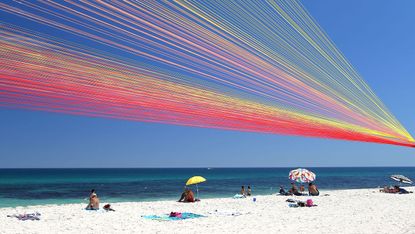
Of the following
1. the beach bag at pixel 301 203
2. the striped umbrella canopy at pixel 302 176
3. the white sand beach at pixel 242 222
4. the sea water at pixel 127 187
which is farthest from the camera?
the sea water at pixel 127 187

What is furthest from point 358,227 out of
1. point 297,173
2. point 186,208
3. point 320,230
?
point 297,173

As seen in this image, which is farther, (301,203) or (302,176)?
(302,176)

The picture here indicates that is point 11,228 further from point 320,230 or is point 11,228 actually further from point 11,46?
point 11,46

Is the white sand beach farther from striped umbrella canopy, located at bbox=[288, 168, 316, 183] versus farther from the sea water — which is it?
the sea water

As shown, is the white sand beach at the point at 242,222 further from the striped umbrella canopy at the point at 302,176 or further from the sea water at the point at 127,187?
the sea water at the point at 127,187

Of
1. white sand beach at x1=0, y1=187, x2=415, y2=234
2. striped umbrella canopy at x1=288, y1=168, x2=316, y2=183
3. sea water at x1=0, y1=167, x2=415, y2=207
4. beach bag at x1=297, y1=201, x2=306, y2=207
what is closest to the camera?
white sand beach at x1=0, y1=187, x2=415, y2=234

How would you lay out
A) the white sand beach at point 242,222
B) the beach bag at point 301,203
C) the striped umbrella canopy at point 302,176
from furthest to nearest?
the striped umbrella canopy at point 302,176, the beach bag at point 301,203, the white sand beach at point 242,222

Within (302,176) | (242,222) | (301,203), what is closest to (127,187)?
(302,176)

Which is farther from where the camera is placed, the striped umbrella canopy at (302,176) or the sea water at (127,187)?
the sea water at (127,187)

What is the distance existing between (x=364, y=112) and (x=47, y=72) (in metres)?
4.73

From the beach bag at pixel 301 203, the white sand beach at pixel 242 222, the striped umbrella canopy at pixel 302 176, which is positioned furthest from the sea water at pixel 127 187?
the white sand beach at pixel 242 222

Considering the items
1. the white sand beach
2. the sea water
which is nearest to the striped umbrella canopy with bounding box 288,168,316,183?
the sea water

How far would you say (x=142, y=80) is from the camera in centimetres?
416

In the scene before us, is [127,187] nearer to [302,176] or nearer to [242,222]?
[302,176]
